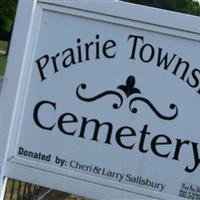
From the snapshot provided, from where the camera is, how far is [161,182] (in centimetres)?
342

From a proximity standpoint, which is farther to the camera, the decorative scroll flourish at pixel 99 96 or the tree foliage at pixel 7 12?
the tree foliage at pixel 7 12

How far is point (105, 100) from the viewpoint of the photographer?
348 centimetres

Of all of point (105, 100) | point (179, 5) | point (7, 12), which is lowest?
point (7, 12)

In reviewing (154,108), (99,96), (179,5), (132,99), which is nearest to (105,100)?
(99,96)

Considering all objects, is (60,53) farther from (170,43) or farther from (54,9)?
(170,43)

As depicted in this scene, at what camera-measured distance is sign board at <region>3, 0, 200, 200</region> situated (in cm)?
340

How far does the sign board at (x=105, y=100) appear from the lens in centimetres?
340

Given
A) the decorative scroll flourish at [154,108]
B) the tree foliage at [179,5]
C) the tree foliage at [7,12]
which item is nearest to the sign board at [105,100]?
the decorative scroll flourish at [154,108]

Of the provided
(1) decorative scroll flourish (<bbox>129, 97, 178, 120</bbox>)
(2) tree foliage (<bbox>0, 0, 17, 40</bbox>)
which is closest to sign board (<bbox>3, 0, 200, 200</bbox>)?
(1) decorative scroll flourish (<bbox>129, 97, 178, 120</bbox>)

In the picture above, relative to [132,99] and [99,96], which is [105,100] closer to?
[99,96]

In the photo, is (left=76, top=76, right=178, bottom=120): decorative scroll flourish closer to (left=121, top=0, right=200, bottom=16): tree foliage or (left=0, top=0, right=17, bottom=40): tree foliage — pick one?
(left=121, top=0, right=200, bottom=16): tree foliage

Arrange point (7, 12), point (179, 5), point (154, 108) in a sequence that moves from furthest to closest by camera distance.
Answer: point (7, 12) → point (179, 5) → point (154, 108)

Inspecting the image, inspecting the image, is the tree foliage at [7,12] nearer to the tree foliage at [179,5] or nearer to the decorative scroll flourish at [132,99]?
the tree foliage at [179,5]

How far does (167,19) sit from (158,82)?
0.33 metres
